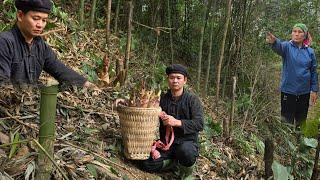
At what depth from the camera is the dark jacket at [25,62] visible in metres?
2.91

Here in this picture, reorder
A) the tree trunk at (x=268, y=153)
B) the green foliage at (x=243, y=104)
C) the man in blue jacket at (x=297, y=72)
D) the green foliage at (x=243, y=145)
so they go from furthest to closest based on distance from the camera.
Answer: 1. the green foliage at (x=243, y=104)
2. the man in blue jacket at (x=297, y=72)
3. the green foliage at (x=243, y=145)
4. the tree trunk at (x=268, y=153)

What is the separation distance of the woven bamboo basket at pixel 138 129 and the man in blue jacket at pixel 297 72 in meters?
2.69

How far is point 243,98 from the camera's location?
6.61 m

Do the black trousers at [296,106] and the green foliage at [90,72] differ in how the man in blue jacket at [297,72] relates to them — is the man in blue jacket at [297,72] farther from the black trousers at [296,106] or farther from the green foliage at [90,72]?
the green foliage at [90,72]

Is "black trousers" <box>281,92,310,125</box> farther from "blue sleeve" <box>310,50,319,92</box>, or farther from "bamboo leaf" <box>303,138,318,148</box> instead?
"bamboo leaf" <box>303,138,318,148</box>

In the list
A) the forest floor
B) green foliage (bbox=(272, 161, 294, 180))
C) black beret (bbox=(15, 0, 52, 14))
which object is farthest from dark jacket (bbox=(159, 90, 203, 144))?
black beret (bbox=(15, 0, 52, 14))

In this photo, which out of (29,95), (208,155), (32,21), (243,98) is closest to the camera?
(32,21)

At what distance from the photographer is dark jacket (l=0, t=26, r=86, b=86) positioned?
2908 millimetres

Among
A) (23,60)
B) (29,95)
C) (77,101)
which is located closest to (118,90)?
(77,101)

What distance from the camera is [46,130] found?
97.6 inches

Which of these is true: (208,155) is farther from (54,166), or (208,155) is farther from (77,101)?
(54,166)

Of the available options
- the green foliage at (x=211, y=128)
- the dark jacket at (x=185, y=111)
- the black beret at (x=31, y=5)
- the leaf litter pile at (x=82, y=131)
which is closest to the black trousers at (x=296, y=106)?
the green foliage at (x=211, y=128)

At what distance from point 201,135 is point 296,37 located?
1.70 m

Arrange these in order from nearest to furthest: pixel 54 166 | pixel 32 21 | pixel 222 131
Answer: pixel 54 166, pixel 32 21, pixel 222 131
